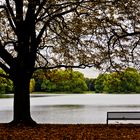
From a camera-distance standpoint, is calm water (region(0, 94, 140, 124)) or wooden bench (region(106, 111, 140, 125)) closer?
wooden bench (region(106, 111, 140, 125))

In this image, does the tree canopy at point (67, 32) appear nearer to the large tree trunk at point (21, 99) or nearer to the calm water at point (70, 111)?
the large tree trunk at point (21, 99)

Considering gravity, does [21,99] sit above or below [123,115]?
above

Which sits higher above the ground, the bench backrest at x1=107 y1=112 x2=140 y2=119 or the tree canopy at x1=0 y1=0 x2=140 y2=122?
the tree canopy at x1=0 y1=0 x2=140 y2=122

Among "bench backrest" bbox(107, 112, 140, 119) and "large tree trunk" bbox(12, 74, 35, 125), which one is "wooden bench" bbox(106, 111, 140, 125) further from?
"large tree trunk" bbox(12, 74, 35, 125)

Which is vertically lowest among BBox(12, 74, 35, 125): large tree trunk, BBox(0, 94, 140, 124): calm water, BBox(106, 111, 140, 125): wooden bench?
BBox(0, 94, 140, 124): calm water

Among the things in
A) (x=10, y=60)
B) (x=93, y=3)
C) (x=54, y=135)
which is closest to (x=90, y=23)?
(x=93, y=3)

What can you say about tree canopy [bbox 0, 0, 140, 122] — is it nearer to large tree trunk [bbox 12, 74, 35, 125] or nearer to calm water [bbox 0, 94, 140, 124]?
large tree trunk [bbox 12, 74, 35, 125]

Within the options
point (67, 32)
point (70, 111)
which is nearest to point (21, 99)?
point (67, 32)

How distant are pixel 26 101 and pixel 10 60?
2.24 m

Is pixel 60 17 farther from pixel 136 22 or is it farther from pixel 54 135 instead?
pixel 54 135

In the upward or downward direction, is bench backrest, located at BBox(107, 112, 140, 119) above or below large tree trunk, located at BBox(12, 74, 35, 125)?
below

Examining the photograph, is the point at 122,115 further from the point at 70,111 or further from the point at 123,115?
the point at 70,111

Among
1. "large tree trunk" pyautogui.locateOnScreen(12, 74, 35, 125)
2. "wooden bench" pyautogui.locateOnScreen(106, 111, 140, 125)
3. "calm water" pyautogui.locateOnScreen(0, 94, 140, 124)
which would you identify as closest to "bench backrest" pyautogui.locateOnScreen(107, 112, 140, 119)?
"wooden bench" pyautogui.locateOnScreen(106, 111, 140, 125)

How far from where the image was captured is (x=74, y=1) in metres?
22.9
